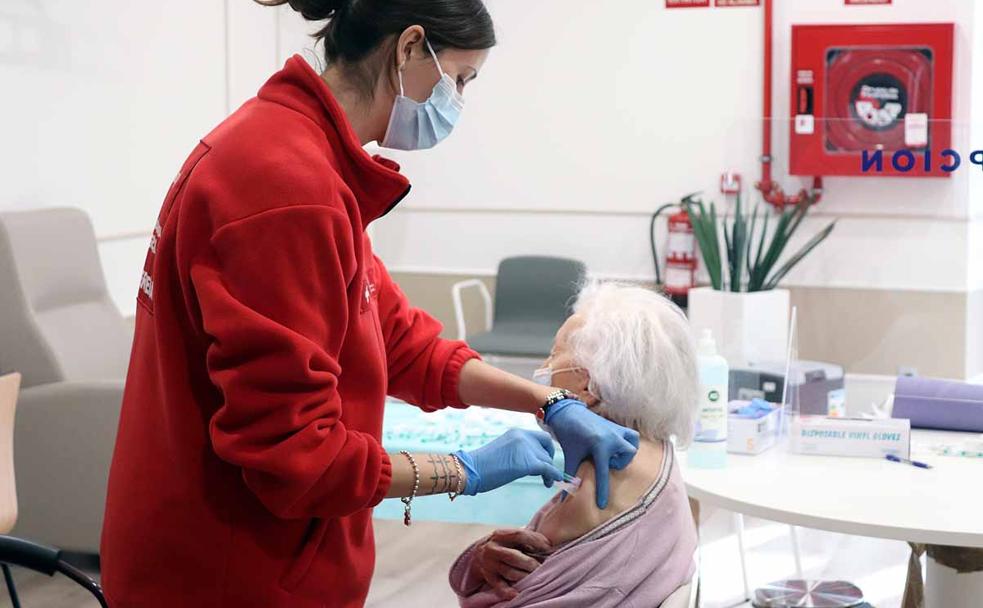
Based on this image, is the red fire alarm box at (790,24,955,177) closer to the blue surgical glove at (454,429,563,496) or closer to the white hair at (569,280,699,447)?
the white hair at (569,280,699,447)

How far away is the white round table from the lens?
1968 mm

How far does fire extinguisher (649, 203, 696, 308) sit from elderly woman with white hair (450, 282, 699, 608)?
11.7 ft

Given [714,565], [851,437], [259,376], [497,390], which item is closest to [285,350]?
[259,376]

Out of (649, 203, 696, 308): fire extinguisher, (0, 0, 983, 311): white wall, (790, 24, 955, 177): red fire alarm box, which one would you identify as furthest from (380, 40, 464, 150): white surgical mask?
(649, 203, 696, 308): fire extinguisher

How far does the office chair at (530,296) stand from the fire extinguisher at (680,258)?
0.41m

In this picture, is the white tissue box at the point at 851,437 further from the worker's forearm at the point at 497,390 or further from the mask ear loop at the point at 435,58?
the mask ear loop at the point at 435,58

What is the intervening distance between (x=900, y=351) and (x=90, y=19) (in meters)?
3.59

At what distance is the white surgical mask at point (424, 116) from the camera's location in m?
1.43

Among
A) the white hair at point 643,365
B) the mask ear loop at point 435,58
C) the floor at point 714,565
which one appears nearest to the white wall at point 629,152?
the floor at point 714,565

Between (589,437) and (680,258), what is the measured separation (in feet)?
12.8

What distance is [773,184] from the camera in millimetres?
5301

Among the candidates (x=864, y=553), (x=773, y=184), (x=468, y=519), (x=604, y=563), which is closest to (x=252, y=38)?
(x=773, y=184)

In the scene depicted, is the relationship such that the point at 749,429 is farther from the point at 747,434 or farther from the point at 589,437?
the point at 589,437

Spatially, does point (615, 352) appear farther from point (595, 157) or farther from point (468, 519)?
point (595, 157)
